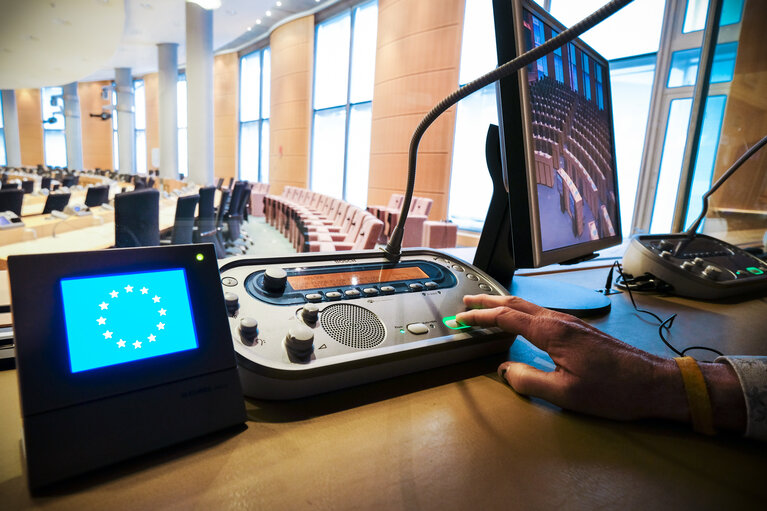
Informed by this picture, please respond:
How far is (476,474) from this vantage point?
0.37 metres

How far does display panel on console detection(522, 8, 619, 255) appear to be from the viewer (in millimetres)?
675

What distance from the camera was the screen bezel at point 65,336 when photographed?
1.01ft

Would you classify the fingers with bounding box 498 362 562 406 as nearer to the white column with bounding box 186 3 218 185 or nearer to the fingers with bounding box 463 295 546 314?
the fingers with bounding box 463 295 546 314

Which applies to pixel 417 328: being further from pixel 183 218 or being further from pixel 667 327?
pixel 183 218

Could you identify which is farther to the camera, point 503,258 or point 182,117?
point 182,117

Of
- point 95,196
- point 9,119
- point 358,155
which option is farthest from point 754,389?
point 358,155

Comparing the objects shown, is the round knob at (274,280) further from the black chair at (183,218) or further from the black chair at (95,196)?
the black chair at (95,196)

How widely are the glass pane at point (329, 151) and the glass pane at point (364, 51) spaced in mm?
763

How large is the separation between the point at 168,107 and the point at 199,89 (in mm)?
2586

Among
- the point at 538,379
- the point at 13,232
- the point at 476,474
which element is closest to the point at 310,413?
the point at 476,474

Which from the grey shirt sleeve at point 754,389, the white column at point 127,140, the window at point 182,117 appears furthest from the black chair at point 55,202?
the white column at point 127,140

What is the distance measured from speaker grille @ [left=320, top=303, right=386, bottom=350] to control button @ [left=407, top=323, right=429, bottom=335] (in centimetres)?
4

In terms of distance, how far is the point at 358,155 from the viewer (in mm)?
8602

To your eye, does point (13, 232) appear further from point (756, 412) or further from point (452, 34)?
point (452, 34)
